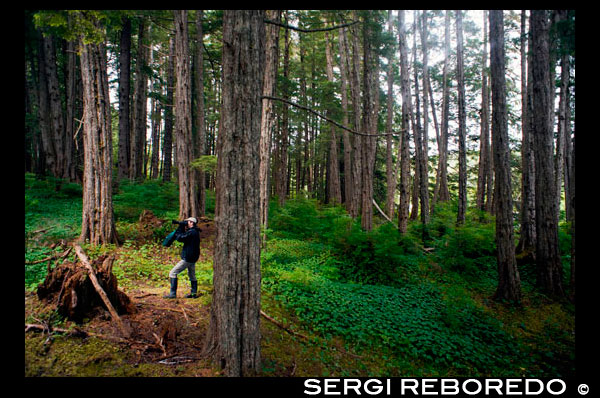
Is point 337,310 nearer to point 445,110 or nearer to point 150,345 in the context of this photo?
point 150,345

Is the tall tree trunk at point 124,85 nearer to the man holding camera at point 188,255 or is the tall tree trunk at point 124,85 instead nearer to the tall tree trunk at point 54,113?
the tall tree trunk at point 54,113

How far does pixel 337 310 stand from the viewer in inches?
224

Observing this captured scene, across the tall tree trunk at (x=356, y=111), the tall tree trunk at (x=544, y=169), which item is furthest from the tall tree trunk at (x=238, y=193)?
A: the tall tree trunk at (x=356, y=111)

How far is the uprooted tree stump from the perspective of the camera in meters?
3.71

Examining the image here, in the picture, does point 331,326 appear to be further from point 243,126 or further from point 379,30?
point 379,30

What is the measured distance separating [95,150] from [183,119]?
3.25 meters

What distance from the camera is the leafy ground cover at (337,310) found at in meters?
3.61

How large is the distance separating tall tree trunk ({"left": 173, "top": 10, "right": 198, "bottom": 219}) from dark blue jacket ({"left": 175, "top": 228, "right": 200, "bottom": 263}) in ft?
14.7

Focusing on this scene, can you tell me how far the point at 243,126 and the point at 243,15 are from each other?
136 centimetres

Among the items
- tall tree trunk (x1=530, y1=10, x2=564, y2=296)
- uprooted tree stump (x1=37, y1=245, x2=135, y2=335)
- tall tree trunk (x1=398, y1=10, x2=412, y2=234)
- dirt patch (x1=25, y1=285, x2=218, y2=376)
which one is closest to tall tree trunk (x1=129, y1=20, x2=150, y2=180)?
uprooted tree stump (x1=37, y1=245, x2=135, y2=335)

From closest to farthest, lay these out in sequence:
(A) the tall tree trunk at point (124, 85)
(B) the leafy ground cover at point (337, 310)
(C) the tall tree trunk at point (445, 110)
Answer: (B) the leafy ground cover at point (337, 310) → (A) the tall tree trunk at point (124, 85) → (C) the tall tree trunk at point (445, 110)

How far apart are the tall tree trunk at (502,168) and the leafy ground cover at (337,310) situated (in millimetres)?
680

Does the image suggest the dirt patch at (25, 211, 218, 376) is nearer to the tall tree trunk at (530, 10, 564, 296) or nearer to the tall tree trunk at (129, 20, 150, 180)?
the tall tree trunk at (530, 10, 564, 296)

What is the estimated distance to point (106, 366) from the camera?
3.26 meters
